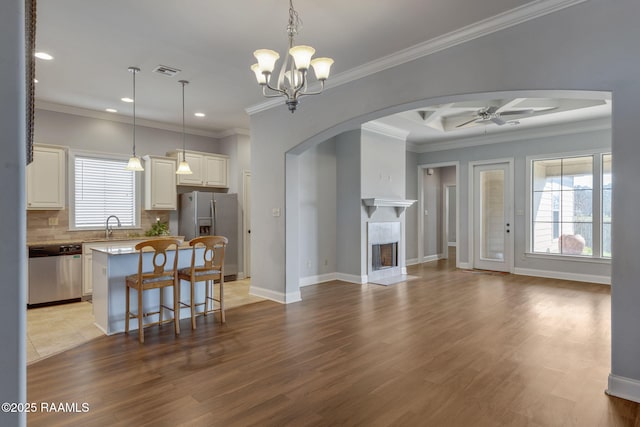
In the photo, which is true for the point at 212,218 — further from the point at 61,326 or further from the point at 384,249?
the point at 384,249

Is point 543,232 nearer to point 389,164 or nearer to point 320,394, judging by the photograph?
point 389,164

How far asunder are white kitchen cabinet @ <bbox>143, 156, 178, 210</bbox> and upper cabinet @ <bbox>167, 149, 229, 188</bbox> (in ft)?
0.56

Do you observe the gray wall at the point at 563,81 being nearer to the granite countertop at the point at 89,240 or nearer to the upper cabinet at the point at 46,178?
the granite countertop at the point at 89,240

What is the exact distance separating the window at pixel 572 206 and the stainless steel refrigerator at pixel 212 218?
5886 mm

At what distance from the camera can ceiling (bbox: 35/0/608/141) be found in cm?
296

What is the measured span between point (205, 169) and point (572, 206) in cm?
696

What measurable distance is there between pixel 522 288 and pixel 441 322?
8.68 ft

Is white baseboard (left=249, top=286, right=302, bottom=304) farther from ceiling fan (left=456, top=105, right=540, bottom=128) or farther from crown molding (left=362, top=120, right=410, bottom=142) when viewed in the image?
ceiling fan (left=456, top=105, right=540, bottom=128)

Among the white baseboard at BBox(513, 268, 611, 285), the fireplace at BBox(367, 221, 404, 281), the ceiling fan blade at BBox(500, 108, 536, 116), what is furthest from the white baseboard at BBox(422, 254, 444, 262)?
the ceiling fan blade at BBox(500, 108, 536, 116)

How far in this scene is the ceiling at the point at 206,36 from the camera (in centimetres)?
296

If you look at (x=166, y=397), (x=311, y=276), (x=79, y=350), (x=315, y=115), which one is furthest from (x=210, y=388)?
(x=311, y=276)

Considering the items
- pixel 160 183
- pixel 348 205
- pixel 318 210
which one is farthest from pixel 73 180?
pixel 348 205

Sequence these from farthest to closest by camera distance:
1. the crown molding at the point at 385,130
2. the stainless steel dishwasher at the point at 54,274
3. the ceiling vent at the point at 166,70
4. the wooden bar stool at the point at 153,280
→ the crown molding at the point at 385,130
the stainless steel dishwasher at the point at 54,274
the ceiling vent at the point at 166,70
the wooden bar stool at the point at 153,280

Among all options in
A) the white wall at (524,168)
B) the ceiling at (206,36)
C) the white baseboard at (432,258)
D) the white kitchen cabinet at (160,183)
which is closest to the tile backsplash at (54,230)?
the white kitchen cabinet at (160,183)
